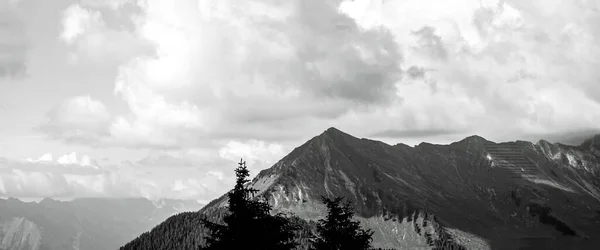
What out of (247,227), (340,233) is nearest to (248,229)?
(247,227)

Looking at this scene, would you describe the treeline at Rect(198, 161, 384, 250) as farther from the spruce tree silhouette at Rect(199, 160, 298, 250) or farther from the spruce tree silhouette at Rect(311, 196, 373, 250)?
the spruce tree silhouette at Rect(311, 196, 373, 250)

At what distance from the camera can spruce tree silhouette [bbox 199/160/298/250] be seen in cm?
2831

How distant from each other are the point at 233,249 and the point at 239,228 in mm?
1115

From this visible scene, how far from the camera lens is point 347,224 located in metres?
36.2

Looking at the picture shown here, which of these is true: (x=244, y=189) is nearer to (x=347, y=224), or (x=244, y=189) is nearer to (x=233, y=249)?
(x=233, y=249)

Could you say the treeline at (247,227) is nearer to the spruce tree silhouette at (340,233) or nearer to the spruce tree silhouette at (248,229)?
the spruce tree silhouette at (248,229)

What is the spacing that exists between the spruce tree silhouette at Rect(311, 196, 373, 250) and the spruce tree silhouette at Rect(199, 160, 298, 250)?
7.41 m

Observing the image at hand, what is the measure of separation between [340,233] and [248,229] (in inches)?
365

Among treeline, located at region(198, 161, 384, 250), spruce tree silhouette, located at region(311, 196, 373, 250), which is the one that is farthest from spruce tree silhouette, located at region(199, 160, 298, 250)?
spruce tree silhouette, located at region(311, 196, 373, 250)

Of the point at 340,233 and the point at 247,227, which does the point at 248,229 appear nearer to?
the point at 247,227

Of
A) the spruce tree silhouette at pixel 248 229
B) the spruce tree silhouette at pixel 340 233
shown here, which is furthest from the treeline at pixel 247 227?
the spruce tree silhouette at pixel 340 233

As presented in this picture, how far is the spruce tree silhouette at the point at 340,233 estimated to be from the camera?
116 ft

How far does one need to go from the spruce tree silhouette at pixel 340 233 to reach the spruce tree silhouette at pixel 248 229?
292 inches

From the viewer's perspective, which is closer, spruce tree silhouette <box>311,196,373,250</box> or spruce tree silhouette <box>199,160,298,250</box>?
spruce tree silhouette <box>199,160,298,250</box>
